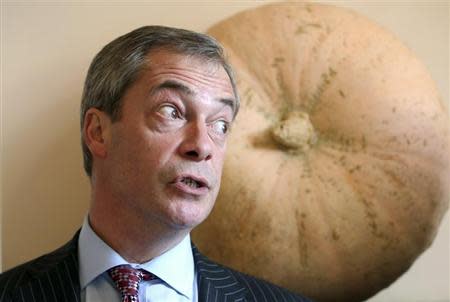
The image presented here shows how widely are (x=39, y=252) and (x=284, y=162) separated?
0.63 metres

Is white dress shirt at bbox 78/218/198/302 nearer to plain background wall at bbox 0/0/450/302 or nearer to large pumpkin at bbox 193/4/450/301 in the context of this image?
large pumpkin at bbox 193/4/450/301

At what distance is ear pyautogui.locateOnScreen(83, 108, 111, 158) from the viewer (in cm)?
95

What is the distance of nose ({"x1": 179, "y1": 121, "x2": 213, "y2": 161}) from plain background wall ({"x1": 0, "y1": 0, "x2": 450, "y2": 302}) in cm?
62

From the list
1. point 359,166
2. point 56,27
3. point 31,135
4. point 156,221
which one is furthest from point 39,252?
point 359,166

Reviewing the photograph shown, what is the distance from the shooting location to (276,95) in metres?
1.18

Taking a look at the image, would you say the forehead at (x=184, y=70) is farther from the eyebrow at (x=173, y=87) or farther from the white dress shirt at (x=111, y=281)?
the white dress shirt at (x=111, y=281)

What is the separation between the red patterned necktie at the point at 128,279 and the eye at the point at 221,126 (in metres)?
0.24

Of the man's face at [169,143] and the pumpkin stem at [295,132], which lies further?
the pumpkin stem at [295,132]

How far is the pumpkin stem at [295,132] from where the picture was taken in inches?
45.0

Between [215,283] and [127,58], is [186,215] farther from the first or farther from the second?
[127,58]

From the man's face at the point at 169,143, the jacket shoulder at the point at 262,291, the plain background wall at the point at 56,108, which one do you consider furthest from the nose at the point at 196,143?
the plain background wall at the point at 56,108

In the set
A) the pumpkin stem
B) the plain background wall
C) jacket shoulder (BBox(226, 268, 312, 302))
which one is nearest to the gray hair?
the pumpkin stem

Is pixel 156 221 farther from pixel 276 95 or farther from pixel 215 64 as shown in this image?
pixel 276 95

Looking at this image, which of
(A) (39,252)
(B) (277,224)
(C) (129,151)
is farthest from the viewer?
(A) (39,252)
